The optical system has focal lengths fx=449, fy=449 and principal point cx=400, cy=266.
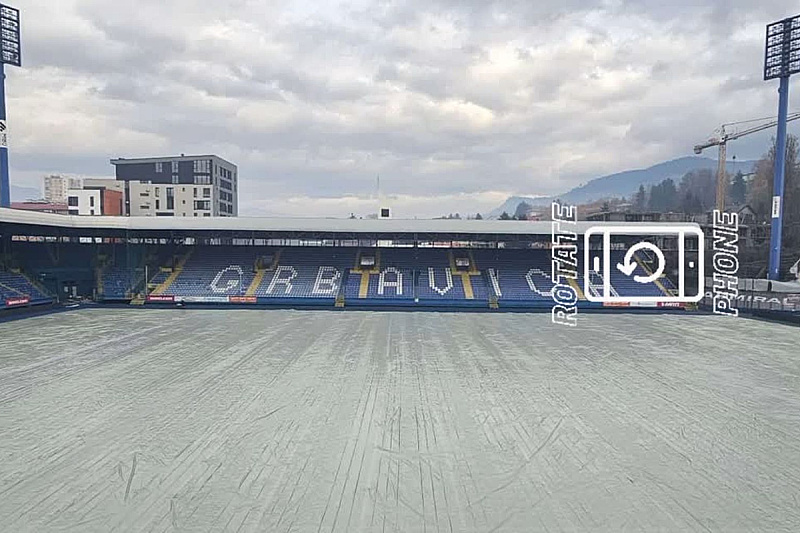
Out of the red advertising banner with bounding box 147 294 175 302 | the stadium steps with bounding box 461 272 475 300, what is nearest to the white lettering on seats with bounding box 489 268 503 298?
the stadium steps with bounding box 461 272 475 300

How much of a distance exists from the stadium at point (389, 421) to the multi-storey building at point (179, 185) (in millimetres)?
39204

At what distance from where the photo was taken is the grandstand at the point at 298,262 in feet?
94.3

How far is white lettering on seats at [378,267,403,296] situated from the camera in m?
31.2

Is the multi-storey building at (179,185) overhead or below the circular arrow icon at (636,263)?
overhead

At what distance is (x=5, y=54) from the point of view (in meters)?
31.5

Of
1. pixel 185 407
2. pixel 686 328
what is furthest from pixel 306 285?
pixel 686 328

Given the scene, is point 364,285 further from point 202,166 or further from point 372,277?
point 202,166

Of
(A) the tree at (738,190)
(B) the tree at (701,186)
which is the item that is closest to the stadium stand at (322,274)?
(A) the tree at (738,190)

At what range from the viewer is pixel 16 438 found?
9000 millimetres

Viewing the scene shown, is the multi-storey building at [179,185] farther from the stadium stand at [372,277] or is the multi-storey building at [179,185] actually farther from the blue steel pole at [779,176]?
the blue steel pole at [779,176]

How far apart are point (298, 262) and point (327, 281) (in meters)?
3.50

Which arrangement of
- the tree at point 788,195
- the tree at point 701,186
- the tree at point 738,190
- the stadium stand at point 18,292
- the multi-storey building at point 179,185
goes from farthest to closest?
the tree at point 701,186
the tree at point 738,190
the multi-storey building at point 179,185
the tree at point 788,195
the stadium stand at point 18,292

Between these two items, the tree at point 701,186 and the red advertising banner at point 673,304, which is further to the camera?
the tree at point 701,186

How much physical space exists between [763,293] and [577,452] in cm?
2749
